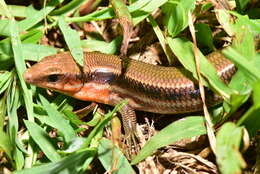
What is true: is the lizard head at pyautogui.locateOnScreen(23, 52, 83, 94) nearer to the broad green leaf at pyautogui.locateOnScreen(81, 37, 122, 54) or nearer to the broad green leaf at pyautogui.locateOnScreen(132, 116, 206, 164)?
the broad green leaf at pyautogui.locateOnScreen(81, 37, 122, 54)

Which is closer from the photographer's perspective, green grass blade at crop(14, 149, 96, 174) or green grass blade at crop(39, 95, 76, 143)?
green grass blade at crop(14, 149, 96, 174)

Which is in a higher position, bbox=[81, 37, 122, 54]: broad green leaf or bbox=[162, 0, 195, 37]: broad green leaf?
bbox=[162, 0, 195, 37]: broad green leaf

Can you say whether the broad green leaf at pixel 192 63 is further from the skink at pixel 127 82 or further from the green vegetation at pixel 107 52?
the skink at pixel 127 82

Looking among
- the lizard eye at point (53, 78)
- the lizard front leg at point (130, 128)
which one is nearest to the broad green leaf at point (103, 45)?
the lizard eye at point (53, 78)

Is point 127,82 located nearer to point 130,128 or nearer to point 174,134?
point 130,128

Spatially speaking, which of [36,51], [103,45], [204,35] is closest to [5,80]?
[36,51]

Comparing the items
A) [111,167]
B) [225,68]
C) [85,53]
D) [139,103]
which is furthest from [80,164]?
[225,68]

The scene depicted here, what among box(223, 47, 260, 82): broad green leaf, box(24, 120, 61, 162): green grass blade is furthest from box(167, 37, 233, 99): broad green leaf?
box(24, 120, 61, 162): green grass blade
